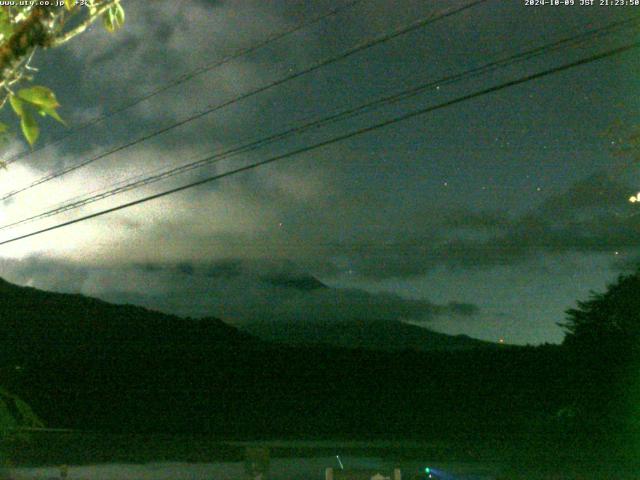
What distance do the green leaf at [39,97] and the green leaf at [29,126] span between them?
0.05 m

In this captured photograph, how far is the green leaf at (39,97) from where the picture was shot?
234 centimetres

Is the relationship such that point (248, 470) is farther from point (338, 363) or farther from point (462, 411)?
point (338, 363)

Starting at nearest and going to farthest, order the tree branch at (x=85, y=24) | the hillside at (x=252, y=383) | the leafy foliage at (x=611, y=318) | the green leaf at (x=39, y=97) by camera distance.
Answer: the green leaf at (x=39, y=97)
the tree branch at (x=85, y=24)
the leafy foliage at (x=611, y=318)
the hillside at (x=252, y=383)

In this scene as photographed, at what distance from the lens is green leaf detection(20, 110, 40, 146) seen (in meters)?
2.35

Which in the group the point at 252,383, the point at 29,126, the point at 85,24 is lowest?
the point at 29,126

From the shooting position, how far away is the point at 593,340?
28344mm

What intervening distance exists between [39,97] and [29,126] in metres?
0.10

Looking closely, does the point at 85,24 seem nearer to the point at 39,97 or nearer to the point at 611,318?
the point at 39,97

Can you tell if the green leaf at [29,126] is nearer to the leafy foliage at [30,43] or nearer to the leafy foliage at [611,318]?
the leafy foliage at [30,43]

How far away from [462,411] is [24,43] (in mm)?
34007

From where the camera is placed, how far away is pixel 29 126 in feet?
7.75

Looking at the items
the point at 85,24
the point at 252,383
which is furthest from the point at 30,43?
the point at 252,383

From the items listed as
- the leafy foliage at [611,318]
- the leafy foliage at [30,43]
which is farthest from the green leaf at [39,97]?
the leafy foliage at [611,318]

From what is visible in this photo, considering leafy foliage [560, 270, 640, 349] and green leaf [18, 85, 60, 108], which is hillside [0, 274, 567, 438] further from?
green leaf [18, 85, 60, 108]
